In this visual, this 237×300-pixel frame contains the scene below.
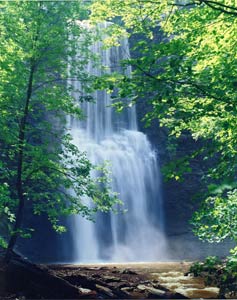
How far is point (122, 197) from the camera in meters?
28.6

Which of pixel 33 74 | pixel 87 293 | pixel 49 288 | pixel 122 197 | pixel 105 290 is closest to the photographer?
pixel 49 288

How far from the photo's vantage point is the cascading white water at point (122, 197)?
2547 cm

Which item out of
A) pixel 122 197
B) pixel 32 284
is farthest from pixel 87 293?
pixel 122 197

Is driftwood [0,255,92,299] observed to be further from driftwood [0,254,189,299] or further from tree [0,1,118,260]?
tree [0,1,118,260]

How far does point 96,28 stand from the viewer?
A: 11.0m

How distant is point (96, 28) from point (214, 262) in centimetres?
872

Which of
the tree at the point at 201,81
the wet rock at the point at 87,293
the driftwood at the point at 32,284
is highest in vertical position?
the tree at the point at 201,81

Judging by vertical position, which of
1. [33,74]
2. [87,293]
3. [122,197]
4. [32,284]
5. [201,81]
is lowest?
[87,293]

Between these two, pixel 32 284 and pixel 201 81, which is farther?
pixel 32 284

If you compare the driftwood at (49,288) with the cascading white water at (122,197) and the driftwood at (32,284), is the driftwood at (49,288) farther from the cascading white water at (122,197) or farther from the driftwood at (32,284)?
the cascading white water at (122,197)

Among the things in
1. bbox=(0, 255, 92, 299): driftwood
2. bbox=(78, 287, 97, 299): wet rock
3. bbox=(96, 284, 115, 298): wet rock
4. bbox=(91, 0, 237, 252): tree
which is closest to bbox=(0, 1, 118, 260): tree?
bbox=(0, 255, 92, 299): driftwood

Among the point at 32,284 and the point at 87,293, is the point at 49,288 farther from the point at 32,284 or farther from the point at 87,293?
the point at 87,293

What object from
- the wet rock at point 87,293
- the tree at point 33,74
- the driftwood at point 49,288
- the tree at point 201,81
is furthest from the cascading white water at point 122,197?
the tree at point 201,81

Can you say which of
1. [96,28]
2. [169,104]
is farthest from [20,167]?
[169,104]
